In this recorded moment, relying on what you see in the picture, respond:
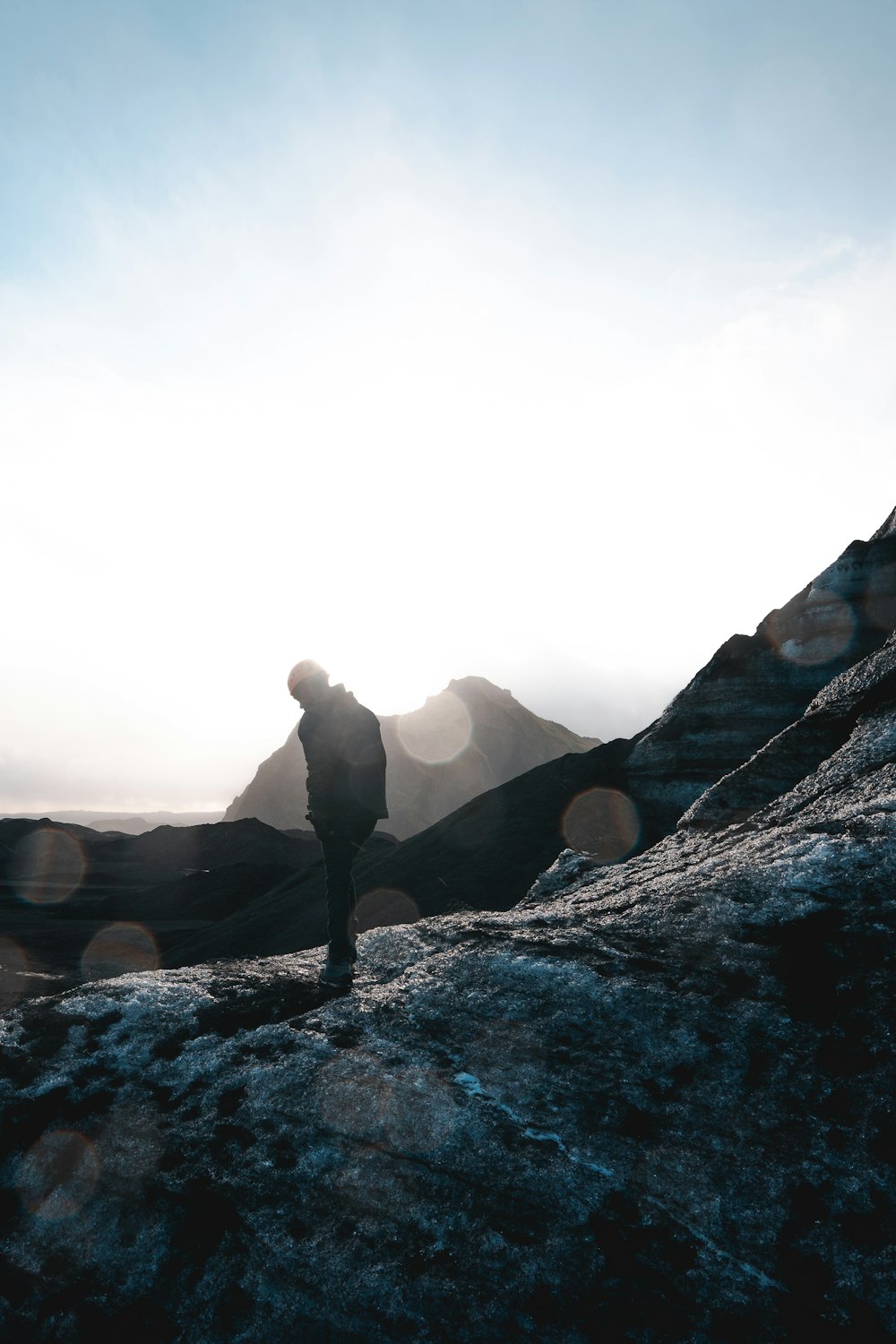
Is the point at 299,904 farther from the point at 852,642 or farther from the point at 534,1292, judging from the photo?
the point at 534,1292

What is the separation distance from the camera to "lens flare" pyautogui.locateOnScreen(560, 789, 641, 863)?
17.5 m

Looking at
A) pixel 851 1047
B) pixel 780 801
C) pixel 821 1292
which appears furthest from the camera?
pixel 780 801

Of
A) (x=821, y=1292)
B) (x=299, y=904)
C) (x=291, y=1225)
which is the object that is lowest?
(x=299, y=904)

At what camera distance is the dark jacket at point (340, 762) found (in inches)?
233

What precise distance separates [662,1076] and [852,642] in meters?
16.3

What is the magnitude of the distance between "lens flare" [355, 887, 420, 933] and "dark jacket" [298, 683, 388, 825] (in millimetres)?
13156

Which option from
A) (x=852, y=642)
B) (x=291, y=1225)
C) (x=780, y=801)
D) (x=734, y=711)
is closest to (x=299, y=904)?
(x=734, y=711)

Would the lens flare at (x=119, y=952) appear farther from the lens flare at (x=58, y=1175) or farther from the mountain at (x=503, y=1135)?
the lens flare at (x=58, y=1175)

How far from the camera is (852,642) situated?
16.9 meters

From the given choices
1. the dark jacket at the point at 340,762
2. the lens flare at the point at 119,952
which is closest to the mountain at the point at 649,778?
the lens flare at the point at 119,952

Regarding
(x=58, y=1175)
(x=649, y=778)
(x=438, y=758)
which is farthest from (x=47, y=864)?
(x=438, y=758)

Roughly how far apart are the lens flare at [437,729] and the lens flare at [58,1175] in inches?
3772

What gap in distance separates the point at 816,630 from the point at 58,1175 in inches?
726

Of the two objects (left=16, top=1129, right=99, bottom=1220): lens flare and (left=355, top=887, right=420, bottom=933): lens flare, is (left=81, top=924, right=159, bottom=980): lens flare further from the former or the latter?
(left=16, top=1129, right=99, bottom=1220): lens flare
